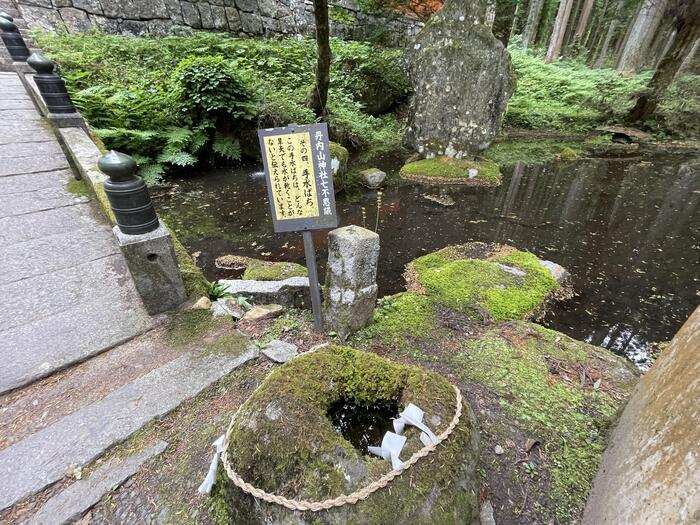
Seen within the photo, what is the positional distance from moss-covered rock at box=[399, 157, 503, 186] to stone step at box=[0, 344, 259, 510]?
685 centimetres

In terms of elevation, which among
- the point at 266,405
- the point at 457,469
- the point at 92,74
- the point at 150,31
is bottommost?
the point at 457,469

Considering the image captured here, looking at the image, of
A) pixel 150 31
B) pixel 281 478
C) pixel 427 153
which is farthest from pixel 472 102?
pixel 150 31

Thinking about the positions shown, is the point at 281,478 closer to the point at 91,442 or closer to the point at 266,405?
the point at 266,405

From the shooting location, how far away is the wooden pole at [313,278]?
2947 mm

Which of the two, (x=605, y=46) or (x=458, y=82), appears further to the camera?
(x=605, y=46)

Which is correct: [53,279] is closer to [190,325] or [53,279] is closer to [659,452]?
[190,325]

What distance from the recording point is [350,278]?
9.64ft

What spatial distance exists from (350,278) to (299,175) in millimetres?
958

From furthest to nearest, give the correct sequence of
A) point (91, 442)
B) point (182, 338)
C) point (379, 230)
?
1. point (379, 230)
2. point (182, 338)
3. point (91, 442)

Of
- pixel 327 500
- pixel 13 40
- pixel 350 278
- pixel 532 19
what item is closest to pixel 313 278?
pixel 350 278

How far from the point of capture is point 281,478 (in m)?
1.51

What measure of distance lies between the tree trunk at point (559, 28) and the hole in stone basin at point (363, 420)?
76.3 ft

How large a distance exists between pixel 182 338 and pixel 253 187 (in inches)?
210

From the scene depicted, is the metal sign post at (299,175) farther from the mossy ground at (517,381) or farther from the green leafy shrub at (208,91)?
the green leafy shrub at (208,91)
